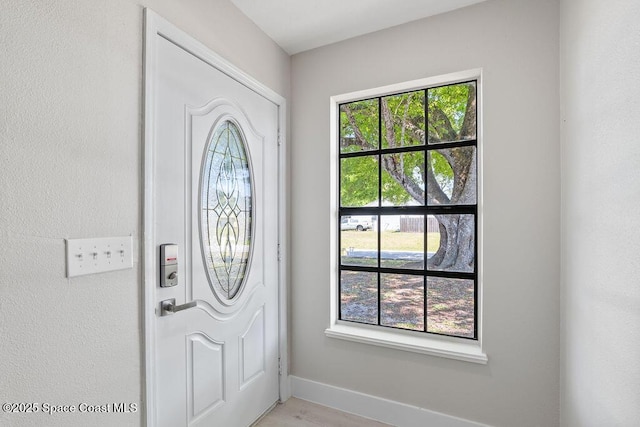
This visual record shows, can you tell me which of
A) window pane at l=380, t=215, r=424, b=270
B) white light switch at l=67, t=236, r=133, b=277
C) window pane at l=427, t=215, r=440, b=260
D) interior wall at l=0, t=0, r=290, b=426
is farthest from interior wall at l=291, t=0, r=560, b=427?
white light switch at l=67, t=236, r=133, b=277

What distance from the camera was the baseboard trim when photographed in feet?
5.87

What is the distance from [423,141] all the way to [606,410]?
1523mm

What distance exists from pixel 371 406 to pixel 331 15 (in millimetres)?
2514

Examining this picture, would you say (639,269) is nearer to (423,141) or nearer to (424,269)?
(424,269)

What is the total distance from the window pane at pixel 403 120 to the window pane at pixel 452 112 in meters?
0.07

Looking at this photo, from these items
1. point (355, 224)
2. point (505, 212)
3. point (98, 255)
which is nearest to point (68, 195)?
point (98, 255)

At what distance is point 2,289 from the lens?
855 millimetres

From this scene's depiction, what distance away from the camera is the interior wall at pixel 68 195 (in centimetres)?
88

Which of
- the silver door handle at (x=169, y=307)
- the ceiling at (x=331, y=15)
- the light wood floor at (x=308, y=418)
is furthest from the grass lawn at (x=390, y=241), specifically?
the ceiling at (x=331, y=15)

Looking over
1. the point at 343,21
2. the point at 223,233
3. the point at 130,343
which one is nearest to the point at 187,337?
the point at 130,343

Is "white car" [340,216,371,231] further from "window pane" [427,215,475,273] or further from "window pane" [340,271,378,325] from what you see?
"window pane" [427,215,475,273]

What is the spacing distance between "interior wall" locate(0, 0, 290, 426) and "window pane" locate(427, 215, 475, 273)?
165cm

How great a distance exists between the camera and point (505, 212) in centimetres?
167

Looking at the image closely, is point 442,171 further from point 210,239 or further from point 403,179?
point 210,239
